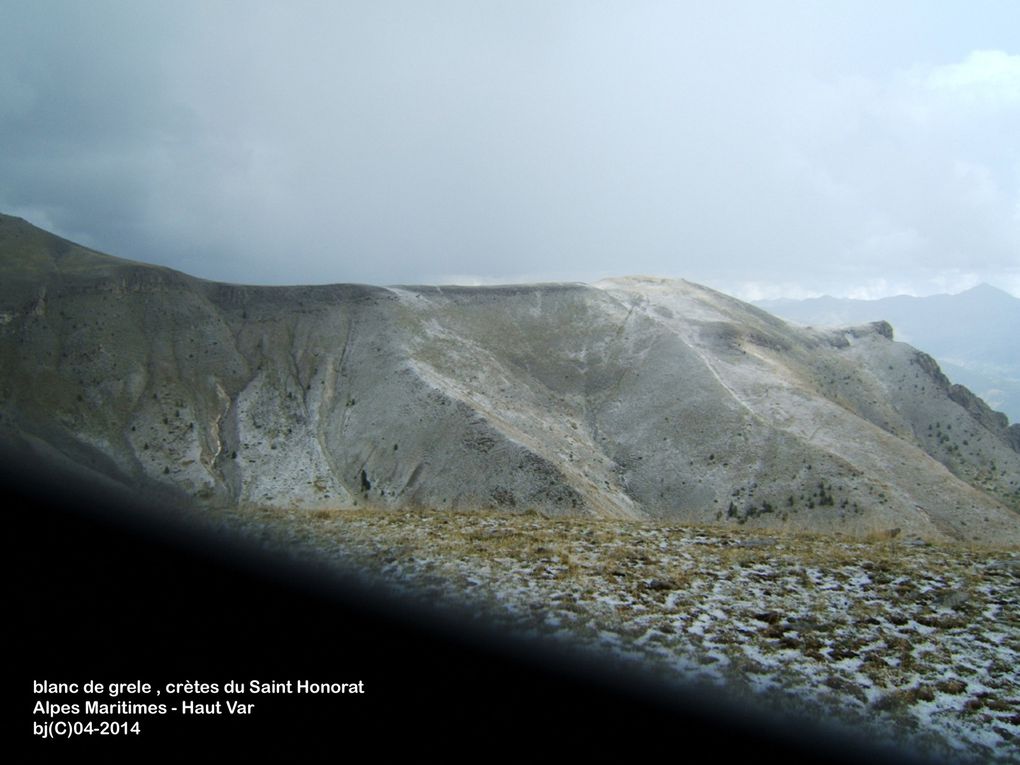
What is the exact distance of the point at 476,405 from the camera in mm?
67688

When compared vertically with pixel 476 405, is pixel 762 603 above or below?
below

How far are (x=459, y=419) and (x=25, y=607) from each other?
57327 mm

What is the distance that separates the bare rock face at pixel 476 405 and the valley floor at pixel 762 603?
34.1 metres

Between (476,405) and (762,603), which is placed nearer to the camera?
(762,603)

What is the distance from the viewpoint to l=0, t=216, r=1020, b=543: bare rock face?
191 feet

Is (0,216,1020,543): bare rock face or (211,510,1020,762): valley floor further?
(0,216,1020,543): bare rock face

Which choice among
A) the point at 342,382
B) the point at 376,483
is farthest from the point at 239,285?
the point at 376,483

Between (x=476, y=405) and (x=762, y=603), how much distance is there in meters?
55.9

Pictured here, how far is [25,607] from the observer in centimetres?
670

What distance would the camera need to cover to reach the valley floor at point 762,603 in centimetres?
898

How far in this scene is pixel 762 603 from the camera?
1276cm

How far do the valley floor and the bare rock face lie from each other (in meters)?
34.1

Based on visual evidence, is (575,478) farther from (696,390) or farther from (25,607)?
(25,607)

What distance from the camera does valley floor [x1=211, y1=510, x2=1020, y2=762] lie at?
8.98 meters
